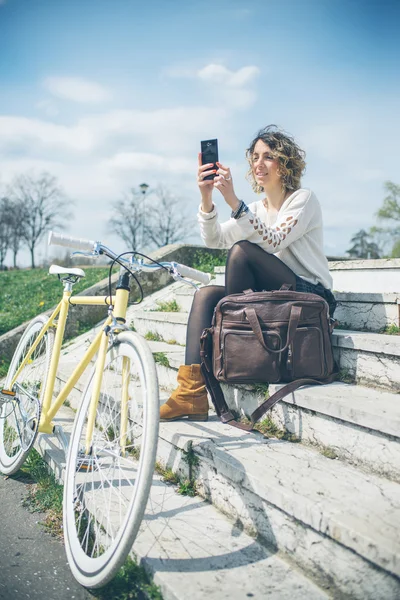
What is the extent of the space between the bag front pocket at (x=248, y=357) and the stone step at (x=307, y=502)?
302 mm

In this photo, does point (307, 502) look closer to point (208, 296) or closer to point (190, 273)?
point (190, 273)

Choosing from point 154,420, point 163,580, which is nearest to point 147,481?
point 154,420

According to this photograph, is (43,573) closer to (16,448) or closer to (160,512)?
(160,512)

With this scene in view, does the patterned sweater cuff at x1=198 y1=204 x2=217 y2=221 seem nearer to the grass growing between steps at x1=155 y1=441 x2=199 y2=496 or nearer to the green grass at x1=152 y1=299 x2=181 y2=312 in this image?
the grass growing between steps at x1=155 y1=441 x2=199 y2=496

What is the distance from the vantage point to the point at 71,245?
2.27m

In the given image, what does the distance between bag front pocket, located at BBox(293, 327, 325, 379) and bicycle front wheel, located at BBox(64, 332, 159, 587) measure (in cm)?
85

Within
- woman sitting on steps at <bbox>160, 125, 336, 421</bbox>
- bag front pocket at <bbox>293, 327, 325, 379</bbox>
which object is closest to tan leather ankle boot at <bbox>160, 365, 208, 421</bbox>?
woman sitting on steps at <bbox>160, 125, 336, 421</bbox>

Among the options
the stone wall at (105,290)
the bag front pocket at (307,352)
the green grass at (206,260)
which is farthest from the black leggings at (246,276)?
the green grass at (206,260)

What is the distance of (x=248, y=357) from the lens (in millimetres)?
2473

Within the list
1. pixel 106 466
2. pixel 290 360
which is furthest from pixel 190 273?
pixel 106 466

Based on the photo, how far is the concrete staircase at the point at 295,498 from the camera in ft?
4.98

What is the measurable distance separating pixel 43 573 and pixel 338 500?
122 centimetres

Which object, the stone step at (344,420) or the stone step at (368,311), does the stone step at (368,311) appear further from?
the stone step at (344,420)

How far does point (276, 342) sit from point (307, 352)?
0.56 feet
